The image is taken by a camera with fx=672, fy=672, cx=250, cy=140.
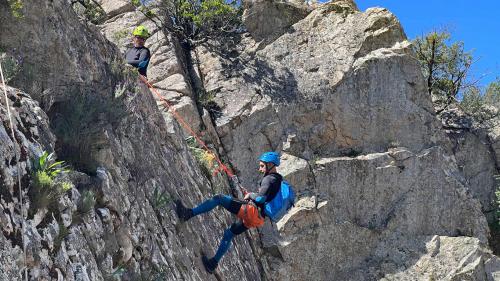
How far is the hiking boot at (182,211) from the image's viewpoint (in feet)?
31.0

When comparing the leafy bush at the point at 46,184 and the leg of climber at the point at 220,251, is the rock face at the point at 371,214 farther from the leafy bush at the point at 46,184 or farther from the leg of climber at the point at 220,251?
the leafy bush at the point at 46,184

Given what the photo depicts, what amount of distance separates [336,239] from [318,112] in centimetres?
316

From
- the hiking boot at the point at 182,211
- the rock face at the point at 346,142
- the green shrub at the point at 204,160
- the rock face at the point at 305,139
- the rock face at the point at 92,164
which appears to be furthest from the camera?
the rock face at the point at 346,142

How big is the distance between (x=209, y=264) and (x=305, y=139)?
7030 millimetres

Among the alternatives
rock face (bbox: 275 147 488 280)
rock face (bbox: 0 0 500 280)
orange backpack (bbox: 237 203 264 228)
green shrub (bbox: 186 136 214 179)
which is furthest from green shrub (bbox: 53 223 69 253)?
rock face (bbox: 275 147 488 280)

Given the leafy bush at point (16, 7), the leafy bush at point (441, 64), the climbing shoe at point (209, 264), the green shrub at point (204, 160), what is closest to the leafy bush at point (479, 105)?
the leafy bush at point (441, 64)

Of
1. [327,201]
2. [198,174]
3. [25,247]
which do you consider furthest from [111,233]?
[327,201]

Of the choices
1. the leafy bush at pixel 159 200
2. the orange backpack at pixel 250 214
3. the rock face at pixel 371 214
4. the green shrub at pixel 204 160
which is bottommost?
the rock face at pixel 371 214

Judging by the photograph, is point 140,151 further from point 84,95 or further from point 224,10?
point 224,10

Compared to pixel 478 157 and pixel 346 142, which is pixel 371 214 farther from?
pixel 478 157

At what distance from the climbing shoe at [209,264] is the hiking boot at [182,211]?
0.68 m

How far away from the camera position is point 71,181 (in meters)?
6.60

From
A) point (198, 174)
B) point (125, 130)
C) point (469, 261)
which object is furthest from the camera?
point (469, 261)

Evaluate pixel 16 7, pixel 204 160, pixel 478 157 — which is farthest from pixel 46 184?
pixel 478 157
